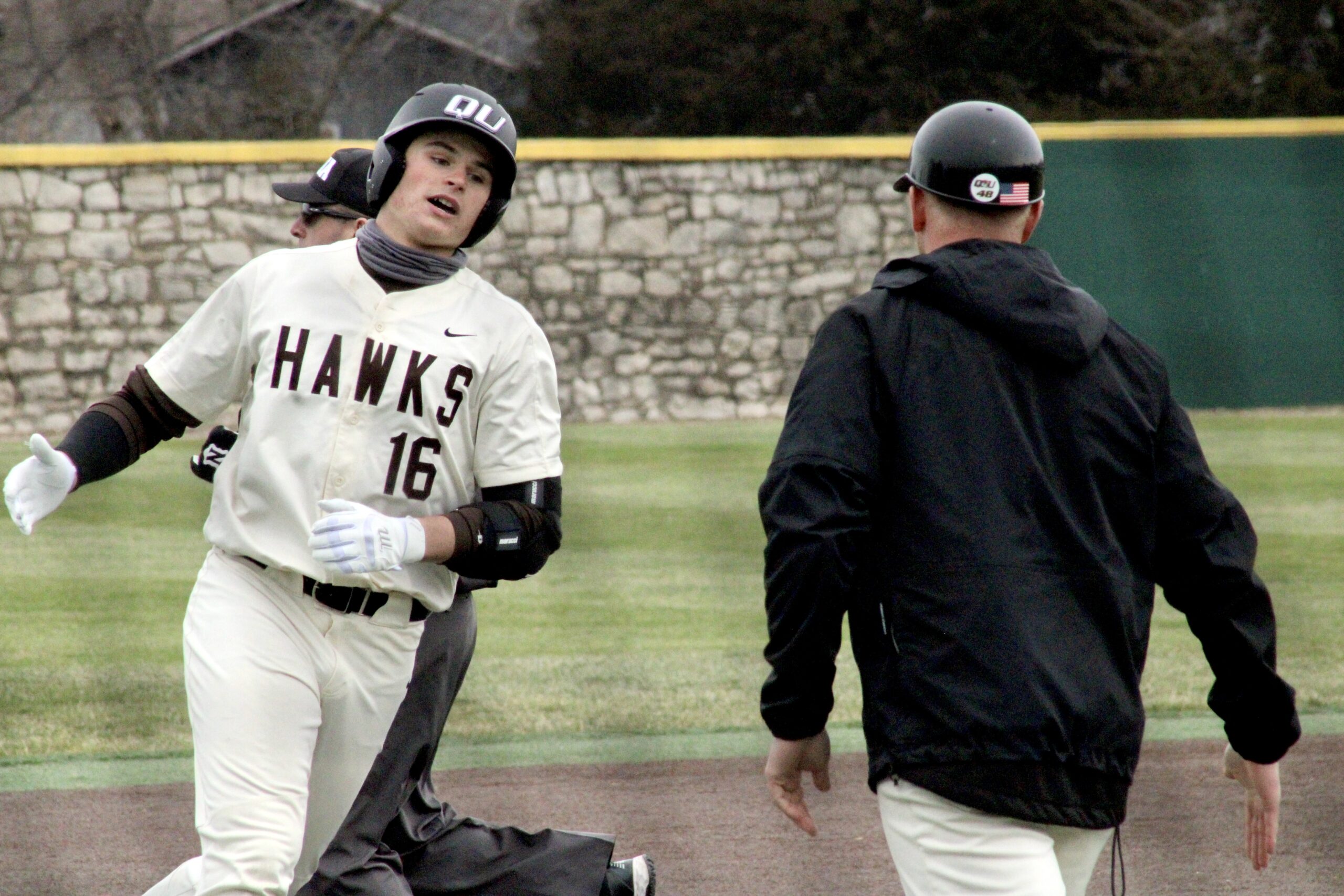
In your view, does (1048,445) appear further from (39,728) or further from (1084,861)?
(39,728)

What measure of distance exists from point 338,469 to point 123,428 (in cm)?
45

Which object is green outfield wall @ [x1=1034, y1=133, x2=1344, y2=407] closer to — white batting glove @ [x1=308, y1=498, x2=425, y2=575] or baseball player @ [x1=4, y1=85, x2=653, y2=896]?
baseball player @ [x1=4, y1=85, x2=653, y2=896]

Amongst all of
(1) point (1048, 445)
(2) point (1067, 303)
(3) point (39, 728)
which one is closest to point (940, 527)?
(1) point (1048, 445)

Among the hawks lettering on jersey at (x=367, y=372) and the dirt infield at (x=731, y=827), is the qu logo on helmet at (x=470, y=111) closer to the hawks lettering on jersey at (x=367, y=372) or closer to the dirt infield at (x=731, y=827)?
the hawks lettering on jersey at (x=367, y=372)

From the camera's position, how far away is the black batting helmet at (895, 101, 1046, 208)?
260 cm

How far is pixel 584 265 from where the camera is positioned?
16609 mm

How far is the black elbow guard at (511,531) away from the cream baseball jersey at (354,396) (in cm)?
3

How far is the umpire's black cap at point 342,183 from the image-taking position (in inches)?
170

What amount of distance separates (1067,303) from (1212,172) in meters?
15.4

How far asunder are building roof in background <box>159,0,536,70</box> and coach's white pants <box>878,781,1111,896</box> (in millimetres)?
24107

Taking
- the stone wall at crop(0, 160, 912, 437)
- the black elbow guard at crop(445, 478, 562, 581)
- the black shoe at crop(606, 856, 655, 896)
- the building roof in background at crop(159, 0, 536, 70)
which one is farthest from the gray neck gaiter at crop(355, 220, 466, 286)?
the building roof in background at crop(159, 0, 536, 70)

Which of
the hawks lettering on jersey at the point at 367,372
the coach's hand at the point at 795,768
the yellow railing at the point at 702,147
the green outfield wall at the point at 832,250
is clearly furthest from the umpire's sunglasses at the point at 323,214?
the green outfield wall at the point at 832,250

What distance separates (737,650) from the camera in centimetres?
777

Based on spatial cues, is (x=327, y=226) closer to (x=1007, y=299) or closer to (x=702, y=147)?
(x=1007, y=299)
